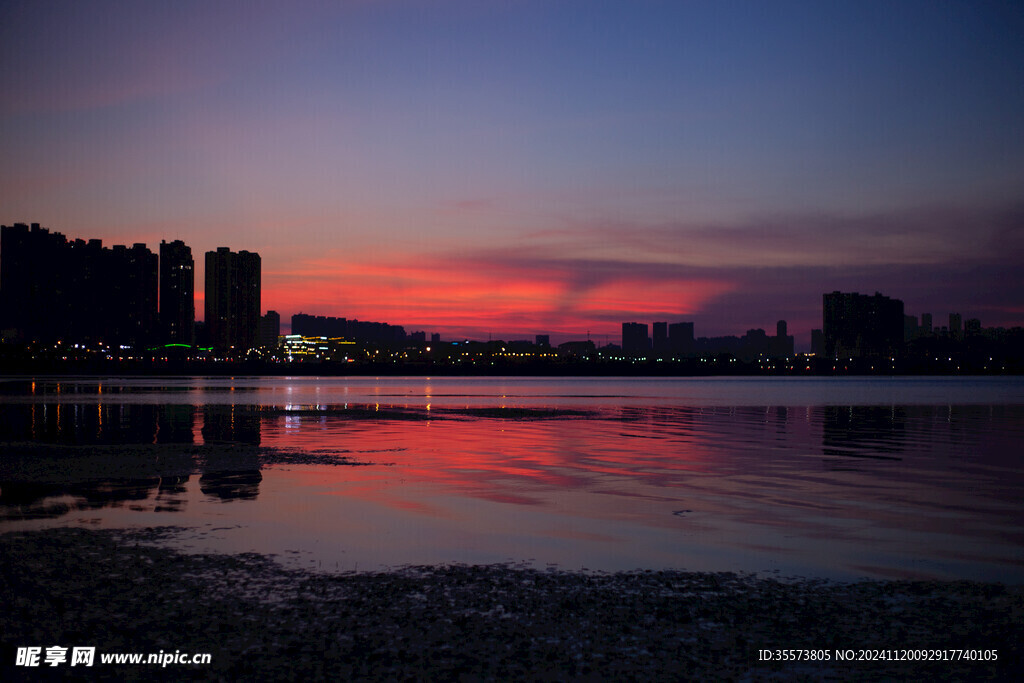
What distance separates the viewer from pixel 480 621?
31.9 feet

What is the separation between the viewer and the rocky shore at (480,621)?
8.27 metres

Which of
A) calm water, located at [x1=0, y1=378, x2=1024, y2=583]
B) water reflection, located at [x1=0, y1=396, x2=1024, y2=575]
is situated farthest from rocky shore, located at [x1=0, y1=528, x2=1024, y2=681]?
water reflection, located at [x1=0, y1=396, x2=1024, y2=575]

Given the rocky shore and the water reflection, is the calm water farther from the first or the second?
the rocky shore

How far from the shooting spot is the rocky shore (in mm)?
8273

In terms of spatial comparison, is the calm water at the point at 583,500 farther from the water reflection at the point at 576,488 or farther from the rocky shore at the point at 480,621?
the rocky shore at the point at 480,621

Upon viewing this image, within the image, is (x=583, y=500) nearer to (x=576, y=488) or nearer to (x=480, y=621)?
(x=576, y=488)

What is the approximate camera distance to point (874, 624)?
32.0ft

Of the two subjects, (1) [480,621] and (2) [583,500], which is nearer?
(1) [480,621]

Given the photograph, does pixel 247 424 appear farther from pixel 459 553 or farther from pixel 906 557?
pixel 906 557

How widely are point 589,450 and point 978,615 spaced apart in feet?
68.2

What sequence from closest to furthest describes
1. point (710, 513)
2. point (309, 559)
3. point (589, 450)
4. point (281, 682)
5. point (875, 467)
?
point (281, 682), point (309, 559), point (710, 513), point (875, 467), point (589, 450)

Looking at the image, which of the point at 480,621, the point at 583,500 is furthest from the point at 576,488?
the point at 480,621

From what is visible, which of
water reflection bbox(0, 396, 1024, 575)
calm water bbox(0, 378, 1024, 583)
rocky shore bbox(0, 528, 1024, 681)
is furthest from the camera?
water reflection bbox(0, 396, 1024, 575)

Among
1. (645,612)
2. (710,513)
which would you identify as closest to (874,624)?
(645,612)
